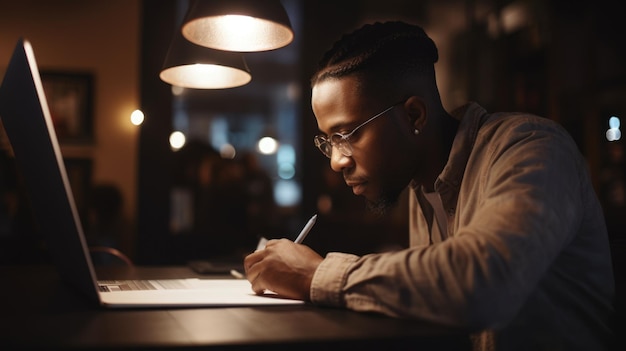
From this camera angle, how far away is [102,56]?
3920mm

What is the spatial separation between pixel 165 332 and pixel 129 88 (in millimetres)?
3437

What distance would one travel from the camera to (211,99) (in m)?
10.6

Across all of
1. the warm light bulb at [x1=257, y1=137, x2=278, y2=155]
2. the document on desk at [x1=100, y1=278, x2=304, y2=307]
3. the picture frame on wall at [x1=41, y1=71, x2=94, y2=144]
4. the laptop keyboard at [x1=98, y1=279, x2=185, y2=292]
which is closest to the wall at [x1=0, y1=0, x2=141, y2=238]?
the picture frame on wall at [x1=41, y1=71, x2=94, y2=144]

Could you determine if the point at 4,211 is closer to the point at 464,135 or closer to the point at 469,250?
the point at 464,135

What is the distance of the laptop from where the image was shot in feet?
2.94

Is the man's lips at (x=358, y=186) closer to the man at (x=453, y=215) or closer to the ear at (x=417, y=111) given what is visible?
the man at (x=453, y=215)

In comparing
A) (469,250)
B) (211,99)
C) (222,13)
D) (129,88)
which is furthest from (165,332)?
(211,99)

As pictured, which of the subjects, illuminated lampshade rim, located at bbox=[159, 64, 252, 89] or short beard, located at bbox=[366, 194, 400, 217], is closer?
short beard, located at bbox=[366, 194, 400, 217]

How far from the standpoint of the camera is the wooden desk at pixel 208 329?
2.39 ft

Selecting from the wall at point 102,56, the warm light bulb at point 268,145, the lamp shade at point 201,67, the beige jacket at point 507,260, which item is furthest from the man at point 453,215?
the warm light bulb at point 268,145

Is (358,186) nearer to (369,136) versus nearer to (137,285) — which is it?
(369,136)

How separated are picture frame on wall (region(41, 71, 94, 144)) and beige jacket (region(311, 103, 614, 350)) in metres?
3.12

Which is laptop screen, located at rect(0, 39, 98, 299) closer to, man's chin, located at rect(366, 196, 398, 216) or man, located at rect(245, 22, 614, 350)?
man, located at rect(245, 22, 614, 350)

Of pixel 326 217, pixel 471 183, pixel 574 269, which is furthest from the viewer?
pixel 326 217
